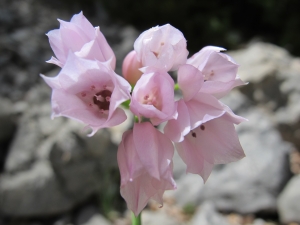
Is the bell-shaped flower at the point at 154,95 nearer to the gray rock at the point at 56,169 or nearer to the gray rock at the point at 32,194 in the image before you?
the gray rock at the point at 56,169

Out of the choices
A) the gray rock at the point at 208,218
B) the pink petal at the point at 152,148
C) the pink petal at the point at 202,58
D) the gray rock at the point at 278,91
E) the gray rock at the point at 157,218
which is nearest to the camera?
the pink petal at the point at 152,148

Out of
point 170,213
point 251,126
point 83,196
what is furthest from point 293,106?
point 83,196

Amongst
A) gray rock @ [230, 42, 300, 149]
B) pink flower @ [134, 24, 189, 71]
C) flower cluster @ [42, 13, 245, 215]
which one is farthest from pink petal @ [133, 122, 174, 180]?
gray rock @ [230, 42, 300, 149]

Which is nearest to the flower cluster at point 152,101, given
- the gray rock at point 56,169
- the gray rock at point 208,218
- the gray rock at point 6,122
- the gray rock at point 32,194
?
the gray rock at point 208,218

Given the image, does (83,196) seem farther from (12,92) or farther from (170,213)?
(12,92)

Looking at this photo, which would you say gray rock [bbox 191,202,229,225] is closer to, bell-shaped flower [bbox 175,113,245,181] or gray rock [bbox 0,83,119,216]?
gray rock [bbox 0,83,119,216]

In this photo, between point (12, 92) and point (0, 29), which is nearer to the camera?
point (12, 92)
